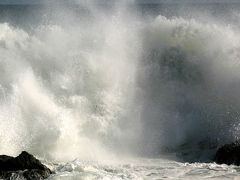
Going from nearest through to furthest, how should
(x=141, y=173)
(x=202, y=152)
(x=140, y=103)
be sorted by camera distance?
(x=141, y=173)
(x=202, y=152)
(x=140, y=103)

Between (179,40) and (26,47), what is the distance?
7177 millimetres

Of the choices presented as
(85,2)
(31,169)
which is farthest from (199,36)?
(31,169)

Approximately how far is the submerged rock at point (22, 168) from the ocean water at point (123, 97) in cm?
43

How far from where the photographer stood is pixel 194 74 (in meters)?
18.5

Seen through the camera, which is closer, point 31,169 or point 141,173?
point 31,169

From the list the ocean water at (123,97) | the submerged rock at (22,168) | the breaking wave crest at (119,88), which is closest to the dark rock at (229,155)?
the ocean water at (123,97)

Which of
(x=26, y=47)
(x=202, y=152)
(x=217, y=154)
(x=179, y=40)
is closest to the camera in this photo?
(x=217, y=154)

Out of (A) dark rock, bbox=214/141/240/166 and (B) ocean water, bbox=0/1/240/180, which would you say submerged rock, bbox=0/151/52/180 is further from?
(A) dark rock, bbox=214/141/240/166

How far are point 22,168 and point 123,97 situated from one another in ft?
25.7

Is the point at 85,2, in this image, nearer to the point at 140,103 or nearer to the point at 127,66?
the point at 127,66

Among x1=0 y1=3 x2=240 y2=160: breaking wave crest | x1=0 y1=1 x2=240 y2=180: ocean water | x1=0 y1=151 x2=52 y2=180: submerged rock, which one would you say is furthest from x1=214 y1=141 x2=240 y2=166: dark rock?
x1=0 y1=151 x2=52 y2=180: submerged rock

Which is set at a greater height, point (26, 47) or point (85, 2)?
point (85, 2)

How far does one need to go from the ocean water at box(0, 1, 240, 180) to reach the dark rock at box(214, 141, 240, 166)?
0.48 m

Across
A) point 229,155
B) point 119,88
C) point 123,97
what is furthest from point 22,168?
point 119,88
